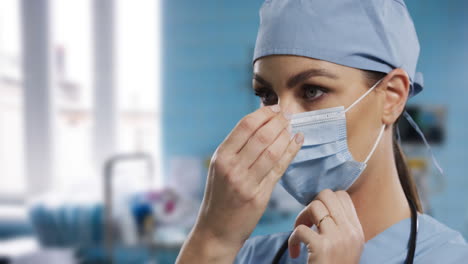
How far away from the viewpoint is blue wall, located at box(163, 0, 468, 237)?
7.53ft

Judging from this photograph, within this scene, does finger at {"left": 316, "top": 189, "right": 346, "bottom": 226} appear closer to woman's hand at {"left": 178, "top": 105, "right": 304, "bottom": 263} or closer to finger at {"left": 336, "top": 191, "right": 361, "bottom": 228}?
finger at {"left": 336, "top": 191, "right": 361, "bottom": 228}

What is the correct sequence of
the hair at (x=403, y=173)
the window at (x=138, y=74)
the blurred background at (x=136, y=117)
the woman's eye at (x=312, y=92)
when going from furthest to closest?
1. the window at (x=138, y=74)
2. the blurred background at (x=136, y=117)
3. the hair at (x=403, y=173)
4. the woman's eye at (x=312, y=92)

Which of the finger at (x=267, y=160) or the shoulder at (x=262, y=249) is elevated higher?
the finger at (x=267, y=160)

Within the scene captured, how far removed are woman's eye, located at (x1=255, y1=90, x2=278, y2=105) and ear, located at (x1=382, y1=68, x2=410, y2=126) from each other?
232 millimetres

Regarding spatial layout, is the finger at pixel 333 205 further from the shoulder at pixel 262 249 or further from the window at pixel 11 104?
the window at pixel 11 104

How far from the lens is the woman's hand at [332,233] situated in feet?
2.12

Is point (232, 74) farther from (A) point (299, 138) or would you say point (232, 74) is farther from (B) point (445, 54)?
(A) point (299, 138)

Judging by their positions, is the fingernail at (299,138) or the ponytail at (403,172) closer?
the fingernail at (299,138)

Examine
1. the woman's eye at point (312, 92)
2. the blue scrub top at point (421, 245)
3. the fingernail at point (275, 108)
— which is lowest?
the blue scrub top at point (421, 245)

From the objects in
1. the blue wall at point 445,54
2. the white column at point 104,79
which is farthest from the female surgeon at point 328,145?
the white column at point 104,79

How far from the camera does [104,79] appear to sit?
8.55ft

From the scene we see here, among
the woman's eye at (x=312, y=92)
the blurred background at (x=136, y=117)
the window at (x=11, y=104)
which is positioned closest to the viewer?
the woman's eye at (x=312, y=92)

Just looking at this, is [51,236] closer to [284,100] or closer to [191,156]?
[191,156]

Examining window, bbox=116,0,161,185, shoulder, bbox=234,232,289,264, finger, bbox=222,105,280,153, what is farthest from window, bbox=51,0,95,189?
finger, bbox=222,105,280,153
